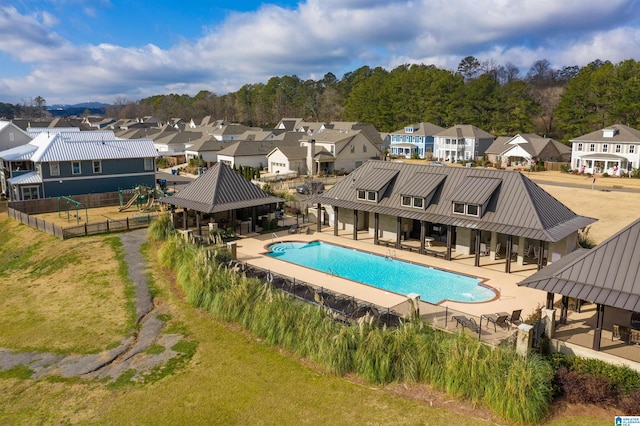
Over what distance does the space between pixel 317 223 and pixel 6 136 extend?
41236mm

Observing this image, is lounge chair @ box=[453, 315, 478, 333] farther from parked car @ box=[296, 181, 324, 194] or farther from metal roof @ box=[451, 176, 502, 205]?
parked car @ box=[296, 181, 324, 194]

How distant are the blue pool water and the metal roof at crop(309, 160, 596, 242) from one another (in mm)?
3057

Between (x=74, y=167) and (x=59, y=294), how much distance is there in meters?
22.6

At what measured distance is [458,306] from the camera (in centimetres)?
2125

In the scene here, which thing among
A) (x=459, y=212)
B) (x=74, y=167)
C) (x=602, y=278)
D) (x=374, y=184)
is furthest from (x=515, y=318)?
(x=74, y=167)

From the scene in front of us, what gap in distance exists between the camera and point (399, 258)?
93.3 feet

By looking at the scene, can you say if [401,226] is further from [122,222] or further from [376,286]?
[122,222]

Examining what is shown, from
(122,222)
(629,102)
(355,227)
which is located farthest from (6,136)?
(629,102)

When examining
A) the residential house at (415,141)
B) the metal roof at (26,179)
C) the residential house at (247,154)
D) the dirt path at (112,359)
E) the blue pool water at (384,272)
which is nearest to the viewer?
the dirt path at (112,359)

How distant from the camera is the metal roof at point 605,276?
15.9m

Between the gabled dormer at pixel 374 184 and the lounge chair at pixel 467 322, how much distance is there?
45.5ft

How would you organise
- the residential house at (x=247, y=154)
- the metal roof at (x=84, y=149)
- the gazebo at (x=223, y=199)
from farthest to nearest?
the residential house at (x=247, y=154), the metal roof at (x=84, y=149), the gazebo at (x=223, y=199)

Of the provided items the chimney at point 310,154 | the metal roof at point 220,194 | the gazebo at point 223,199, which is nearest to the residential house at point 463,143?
the chimney at point 310,154

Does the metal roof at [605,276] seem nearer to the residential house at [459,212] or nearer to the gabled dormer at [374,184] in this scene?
the residential house at [459,212]
